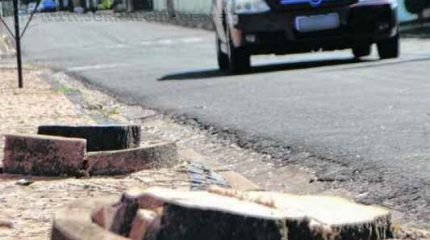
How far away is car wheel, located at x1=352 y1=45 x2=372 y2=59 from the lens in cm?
1549

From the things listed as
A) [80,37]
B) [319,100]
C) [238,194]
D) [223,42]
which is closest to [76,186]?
[238,194]

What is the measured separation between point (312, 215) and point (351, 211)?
0.66ft

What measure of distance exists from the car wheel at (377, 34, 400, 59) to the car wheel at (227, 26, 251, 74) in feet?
6.15

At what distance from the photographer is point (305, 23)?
14.2 m

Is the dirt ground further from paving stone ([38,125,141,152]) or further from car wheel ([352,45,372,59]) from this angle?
car wheel ([352,45,372,59])

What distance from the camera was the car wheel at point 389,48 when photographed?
14812 mm

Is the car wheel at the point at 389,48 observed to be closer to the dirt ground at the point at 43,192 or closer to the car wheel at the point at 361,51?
the car wheel at the point at 361,51

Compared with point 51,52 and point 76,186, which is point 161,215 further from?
point 51,52

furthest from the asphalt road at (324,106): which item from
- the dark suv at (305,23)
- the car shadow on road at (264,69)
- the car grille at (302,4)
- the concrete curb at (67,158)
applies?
the concrete curb at (67,158)

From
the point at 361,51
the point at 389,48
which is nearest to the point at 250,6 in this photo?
the point at 389,48

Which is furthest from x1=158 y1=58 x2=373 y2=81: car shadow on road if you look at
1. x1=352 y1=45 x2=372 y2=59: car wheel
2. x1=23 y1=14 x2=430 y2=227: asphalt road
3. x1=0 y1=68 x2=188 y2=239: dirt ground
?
x1=0 y1=68 x2=188 y2=239: dirt ground

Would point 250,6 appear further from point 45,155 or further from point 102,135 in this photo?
point 45,155

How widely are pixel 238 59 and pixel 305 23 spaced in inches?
38.3

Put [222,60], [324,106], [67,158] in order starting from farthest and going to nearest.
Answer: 1. [222,60]
2. [324,106]
3. [67,158]
